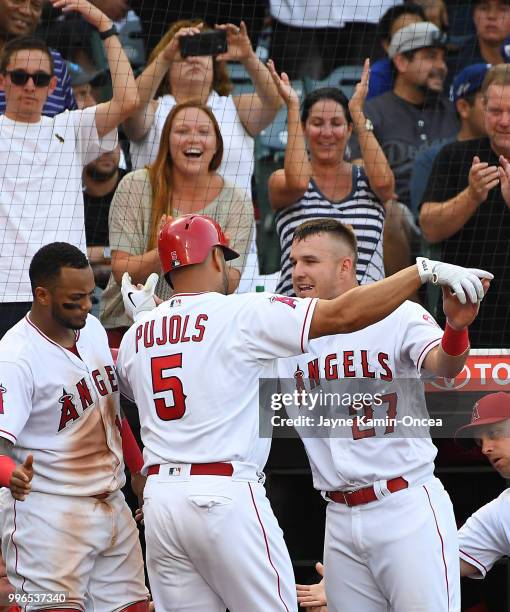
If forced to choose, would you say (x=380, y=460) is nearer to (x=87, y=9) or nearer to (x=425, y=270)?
(x=425, y=270)

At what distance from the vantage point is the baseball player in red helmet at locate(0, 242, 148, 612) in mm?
3879

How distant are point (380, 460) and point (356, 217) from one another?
201cm

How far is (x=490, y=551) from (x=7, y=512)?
6.19ft

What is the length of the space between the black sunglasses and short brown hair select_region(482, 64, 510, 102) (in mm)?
2270

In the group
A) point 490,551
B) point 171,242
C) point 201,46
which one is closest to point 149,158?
point 201,46

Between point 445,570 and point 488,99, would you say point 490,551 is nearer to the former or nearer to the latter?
point 445,570

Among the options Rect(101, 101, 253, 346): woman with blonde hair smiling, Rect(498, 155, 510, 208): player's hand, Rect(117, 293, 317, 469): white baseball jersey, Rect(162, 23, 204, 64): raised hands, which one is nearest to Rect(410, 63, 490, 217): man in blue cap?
Rect(498, 155, 510, 208): player's hand

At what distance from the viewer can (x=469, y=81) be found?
6.35 m

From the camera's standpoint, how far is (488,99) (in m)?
5.79

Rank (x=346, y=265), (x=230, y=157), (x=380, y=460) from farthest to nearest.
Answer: (x=230, y=157)
(x=346, y=265)
(x=380, y=460)

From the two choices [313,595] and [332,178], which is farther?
[332,178]

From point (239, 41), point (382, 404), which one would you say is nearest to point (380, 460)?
point (382, 404)

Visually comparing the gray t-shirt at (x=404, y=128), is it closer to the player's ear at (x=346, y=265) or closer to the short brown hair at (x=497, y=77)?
the short brown hair at (x=497, y=77)

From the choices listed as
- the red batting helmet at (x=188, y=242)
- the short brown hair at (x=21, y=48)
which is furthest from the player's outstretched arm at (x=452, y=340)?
the short brown hair at (x=21, y=48)
